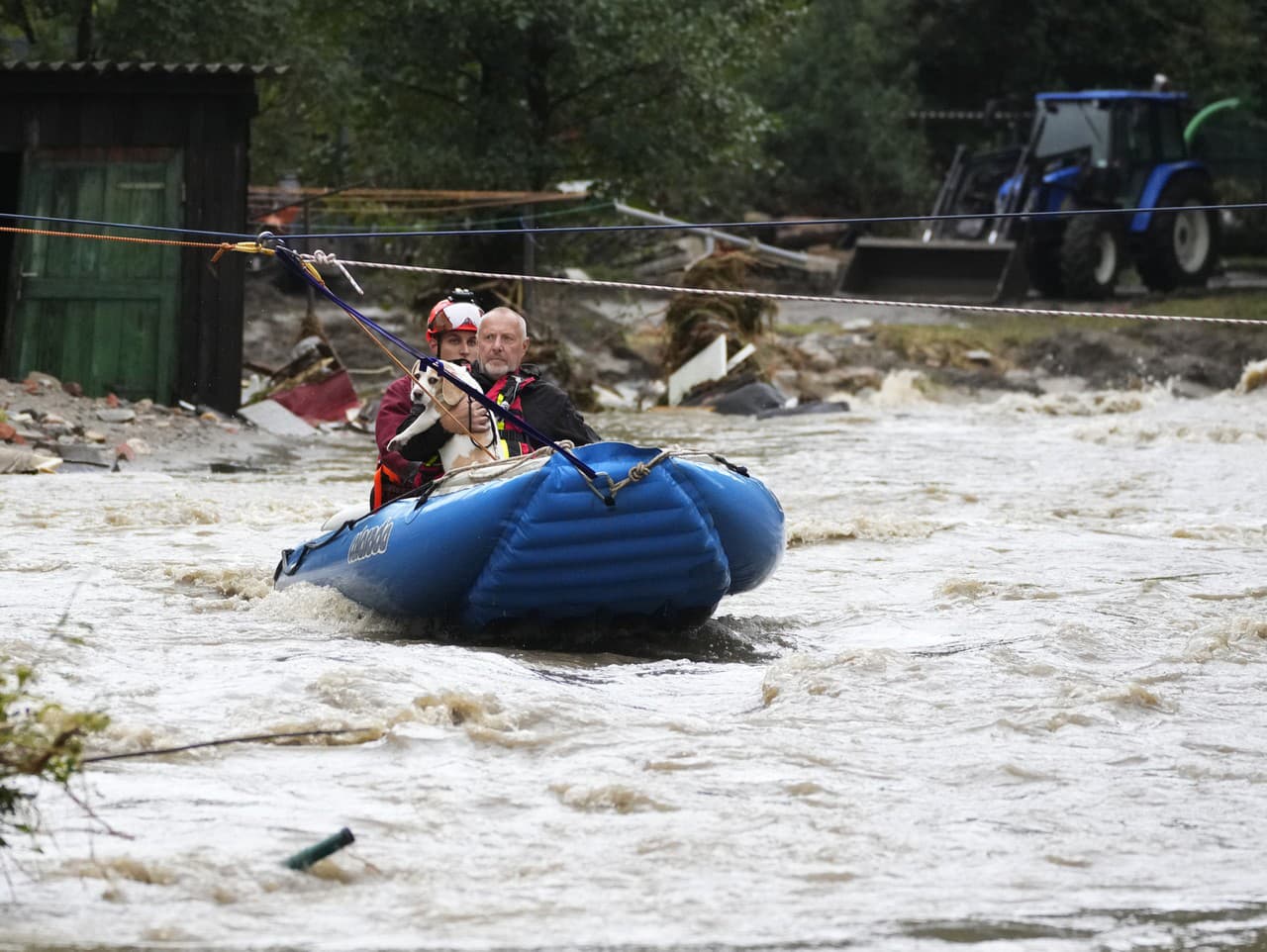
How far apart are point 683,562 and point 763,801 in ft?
5.85

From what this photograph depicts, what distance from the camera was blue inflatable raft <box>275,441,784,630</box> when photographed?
6121 millimetres

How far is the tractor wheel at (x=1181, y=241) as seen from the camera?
22.9m

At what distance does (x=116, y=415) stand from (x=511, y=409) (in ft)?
27.7

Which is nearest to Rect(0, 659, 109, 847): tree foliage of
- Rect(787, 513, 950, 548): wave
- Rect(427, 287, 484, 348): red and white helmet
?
Rect(427, 287, 484, 348): red and white helmet

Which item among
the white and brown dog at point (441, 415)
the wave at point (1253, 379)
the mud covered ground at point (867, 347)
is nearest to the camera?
the white and brown dog at point (441, 415)

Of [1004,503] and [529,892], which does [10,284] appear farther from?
[529,892]

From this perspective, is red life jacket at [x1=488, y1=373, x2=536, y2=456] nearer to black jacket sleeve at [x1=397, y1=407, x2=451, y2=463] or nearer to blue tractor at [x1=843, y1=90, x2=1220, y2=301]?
black jacket sleeve at [x1=397, y1=407, x2=451, y2=463]

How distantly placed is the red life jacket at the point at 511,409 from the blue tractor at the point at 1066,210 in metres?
15.7

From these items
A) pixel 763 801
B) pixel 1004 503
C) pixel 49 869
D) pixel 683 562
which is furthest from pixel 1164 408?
pixel 49 869

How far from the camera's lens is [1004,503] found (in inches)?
475

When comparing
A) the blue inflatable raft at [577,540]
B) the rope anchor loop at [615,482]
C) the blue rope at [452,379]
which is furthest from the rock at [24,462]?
the rope anchor loop at [615,482]

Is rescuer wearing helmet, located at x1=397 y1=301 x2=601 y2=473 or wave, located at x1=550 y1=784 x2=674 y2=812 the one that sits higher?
rescuer wearing helmet, located at x1=397 y1=301 x2=601 y2=473

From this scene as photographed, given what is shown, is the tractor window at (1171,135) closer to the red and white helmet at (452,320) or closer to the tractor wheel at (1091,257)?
the tractor wheel at (1091,257)

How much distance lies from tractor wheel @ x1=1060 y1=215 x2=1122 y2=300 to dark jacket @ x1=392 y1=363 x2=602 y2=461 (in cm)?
1598
